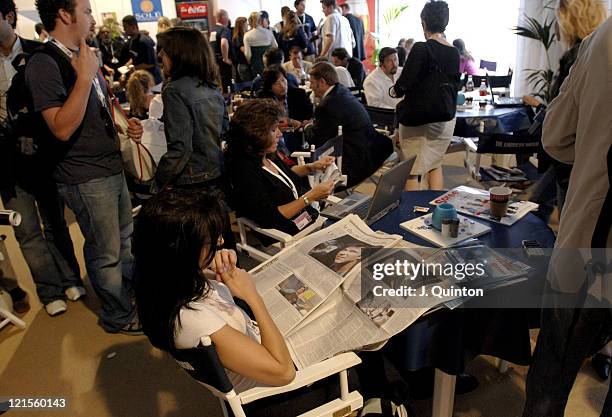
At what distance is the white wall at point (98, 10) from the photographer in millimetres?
8195

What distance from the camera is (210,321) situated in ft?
3.60

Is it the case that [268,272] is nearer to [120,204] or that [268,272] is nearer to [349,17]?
[120,204]

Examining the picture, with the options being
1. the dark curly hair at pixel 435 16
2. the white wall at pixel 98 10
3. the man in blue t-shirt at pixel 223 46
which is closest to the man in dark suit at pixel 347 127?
the dark curly hair at pixel 435 16

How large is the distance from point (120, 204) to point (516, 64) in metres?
6.01

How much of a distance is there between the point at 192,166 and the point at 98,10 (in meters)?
8.56

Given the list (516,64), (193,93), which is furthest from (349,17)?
(193,93)

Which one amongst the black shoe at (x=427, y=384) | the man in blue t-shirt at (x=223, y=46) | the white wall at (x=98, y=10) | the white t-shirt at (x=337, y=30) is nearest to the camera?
the black shoe at (x=427, y=384)

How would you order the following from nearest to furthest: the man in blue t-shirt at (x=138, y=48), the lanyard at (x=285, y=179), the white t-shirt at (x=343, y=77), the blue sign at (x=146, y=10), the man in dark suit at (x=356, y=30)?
the lanyard at (x=285, y=179), the white t-shirt at (x=343, y=77), the man in blue t-shirt at (x=138, y=48), the man in dark suit at (x=356, y=30), the blue sign at (x=146, y=10)

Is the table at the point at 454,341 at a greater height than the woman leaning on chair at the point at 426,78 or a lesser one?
lesser

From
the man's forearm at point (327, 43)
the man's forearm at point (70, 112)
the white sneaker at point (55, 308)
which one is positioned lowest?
the white sneaker at point (55, 308)

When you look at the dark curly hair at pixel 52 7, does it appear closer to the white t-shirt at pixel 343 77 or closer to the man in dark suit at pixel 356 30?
the white t-shirt at pixel 343 77

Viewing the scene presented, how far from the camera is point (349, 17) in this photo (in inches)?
269

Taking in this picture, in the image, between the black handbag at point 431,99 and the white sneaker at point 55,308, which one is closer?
the white sneaker at point 55,308

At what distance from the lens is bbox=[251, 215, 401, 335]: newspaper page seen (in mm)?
1412
